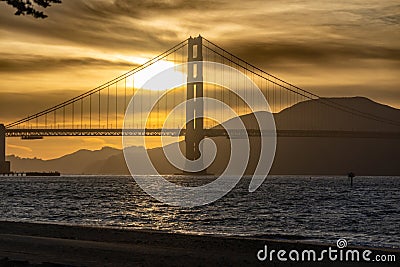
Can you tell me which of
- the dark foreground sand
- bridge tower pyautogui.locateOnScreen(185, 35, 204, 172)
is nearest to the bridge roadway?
bridge tower pyautogui.locateOnScreen(185, 35, 204, 172)

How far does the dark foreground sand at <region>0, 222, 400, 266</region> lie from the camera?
13.2 metres

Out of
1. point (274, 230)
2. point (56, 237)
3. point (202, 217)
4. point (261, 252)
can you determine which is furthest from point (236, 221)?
point (261, 252)

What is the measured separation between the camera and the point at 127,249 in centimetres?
1526

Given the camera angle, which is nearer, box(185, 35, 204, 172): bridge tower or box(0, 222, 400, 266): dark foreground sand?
box(0, 222, 400, 266): dark foreground sand

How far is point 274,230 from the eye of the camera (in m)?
31.8

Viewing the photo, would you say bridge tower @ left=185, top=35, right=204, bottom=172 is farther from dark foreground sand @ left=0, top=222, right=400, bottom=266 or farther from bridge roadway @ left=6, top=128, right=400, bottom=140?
dark foreground sand @ left=0, top=222, right=400, bottom=266

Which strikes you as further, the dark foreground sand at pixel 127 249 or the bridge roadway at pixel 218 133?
the bridge roadway at pixel 218 133

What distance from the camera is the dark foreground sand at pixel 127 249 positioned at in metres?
13.2

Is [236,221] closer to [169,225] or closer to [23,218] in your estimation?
[169,225]

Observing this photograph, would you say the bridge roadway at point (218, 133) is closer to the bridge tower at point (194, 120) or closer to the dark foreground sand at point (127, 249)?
the bridge tower at point (194, 120)

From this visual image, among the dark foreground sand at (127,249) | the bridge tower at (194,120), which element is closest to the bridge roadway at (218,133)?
the bridge tower at (194,120)

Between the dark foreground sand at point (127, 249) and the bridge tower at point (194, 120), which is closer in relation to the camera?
the dark foreground sand at point (127, 249)

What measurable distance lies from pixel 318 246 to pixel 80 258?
5217 millimetres

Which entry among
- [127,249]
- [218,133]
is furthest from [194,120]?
[127,249]
